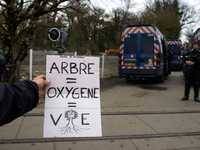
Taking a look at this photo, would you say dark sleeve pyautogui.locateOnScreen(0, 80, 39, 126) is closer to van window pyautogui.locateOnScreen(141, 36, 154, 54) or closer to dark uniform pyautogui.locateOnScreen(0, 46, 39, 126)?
dark uniform pyautogui.locateOnScreen(0, 46, 39, 126)

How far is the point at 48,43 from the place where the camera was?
69.4 feet

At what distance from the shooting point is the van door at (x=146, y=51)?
420 inches

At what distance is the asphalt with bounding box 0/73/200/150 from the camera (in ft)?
12.3

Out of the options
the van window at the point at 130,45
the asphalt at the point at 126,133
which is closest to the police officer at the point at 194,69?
the asphalt at the point at 126,133

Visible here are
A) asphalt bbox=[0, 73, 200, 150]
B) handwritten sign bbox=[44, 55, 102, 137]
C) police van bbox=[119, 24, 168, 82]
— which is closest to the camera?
handwritten sign bbox=[44, 55, 102, 137]

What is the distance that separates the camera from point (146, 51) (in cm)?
1084

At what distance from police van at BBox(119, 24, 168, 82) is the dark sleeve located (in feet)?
31.4

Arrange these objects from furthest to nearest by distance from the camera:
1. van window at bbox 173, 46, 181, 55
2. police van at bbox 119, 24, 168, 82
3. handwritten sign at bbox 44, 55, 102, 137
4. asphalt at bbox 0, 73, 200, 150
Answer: van window at bbox 173, 46, 181, 55, police van at bbox 119, 24, 168, 82, asphalt at bbox 0, 73, 200, 150, handwritten sign at bbox 44, 55, 102, 137

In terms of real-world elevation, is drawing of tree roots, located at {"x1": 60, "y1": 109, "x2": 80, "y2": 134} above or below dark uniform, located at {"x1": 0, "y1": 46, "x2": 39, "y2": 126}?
below

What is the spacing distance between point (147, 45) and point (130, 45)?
86 cm

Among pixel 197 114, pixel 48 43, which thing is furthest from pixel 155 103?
pixel 48 43

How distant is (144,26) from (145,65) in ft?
6.41

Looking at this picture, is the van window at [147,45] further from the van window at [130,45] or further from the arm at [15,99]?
the arm at [15,99]

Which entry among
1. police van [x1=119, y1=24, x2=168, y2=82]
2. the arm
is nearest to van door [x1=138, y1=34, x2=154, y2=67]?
police van [x1=119, y1=24, x2=168, y2=82]
